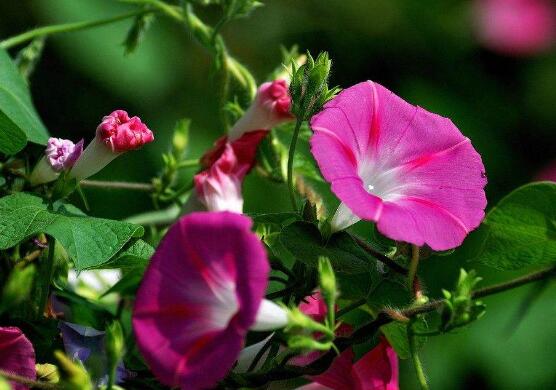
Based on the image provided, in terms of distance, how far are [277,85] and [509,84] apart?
5.47 ft

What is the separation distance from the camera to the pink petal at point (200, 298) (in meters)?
0.55

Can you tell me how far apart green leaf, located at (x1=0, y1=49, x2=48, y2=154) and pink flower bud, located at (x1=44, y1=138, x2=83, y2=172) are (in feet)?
0.06

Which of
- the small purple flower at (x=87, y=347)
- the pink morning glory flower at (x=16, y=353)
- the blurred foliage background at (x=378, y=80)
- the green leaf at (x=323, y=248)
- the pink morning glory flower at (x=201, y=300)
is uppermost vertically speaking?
the pink morning glory flower at (x=201, y=300)

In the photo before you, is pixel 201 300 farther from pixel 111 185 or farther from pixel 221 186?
pixel 111 185

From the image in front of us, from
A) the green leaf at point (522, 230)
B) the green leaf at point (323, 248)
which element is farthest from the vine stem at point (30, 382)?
the green leaf at point (522, 230)

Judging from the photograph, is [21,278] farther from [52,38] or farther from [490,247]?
[52,38]

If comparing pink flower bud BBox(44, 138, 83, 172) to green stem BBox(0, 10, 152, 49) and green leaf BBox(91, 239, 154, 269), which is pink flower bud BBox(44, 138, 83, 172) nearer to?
green leaf BBox(91, 239, 154, 269)

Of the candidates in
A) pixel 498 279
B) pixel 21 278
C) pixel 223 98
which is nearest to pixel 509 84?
pixel 498 279

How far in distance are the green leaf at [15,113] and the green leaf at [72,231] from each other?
5cm

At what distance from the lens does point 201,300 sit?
581 mm

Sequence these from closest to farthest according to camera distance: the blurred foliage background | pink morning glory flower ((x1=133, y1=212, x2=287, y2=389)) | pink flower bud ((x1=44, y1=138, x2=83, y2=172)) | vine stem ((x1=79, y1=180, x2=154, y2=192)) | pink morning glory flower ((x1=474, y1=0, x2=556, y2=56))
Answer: pink morning glory flower ((x1=133, y1=212, x2=287, y2=389)) → pink flower bud ((x1=44, y1=138, x2=83, y2=172)) → vine stem ((x1=79, y1=180, x2=154, y2=192)) → the blurred foliage background → pink morning glory flower ((x1=474, y1=0, x2=556, y2=56))

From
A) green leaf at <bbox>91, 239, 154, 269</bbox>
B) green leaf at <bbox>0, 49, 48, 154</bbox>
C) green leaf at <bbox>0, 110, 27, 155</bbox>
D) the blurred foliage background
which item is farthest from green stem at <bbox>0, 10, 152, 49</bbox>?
the blurred foliage background

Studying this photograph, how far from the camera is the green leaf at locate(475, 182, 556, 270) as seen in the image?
2.33 ft

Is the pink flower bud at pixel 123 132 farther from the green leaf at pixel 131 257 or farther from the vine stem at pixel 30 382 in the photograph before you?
the vine stem at pixel 30 382
